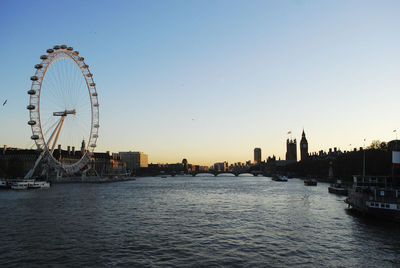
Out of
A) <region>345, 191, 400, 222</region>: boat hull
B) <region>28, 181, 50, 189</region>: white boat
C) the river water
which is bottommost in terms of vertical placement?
<region>28, 181, 50, 189</region>: white boat

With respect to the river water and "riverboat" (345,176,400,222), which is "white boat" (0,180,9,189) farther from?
"riverboat" (345,176,400,222)

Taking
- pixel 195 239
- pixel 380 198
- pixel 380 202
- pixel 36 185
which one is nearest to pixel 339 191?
pixel 380 198

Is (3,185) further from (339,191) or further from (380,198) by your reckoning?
(380,198)

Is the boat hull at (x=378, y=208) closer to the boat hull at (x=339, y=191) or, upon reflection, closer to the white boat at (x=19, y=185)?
the boat hull at (x=339, y=191)

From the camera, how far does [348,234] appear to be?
34781mm

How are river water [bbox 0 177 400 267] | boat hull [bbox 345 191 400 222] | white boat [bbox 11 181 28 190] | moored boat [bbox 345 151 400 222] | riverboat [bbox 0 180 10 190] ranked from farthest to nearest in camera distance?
riverboat [bbox 0 180 10 190] → white boat [bbox 11 181 28 190] → moored boat [bbox 345 151 400 222] → boat hull [bbox 345 191 400 222] → river water [bbox 0 177 400 267]

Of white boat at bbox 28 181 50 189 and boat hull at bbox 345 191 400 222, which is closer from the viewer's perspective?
boat hull at bbox 345 191 400 222

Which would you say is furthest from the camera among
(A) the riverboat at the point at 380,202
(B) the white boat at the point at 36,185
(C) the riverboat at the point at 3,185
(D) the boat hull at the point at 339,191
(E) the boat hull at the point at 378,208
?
(B) the white boat at the point at 36,185

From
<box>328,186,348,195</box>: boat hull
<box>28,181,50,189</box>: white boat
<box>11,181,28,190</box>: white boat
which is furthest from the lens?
<box>28,181,50,189</box>: white boat

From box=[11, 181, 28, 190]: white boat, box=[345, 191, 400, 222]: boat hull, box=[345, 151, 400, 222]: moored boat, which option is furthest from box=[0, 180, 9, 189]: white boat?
box=[345, 191, 400, 222]: boat hull

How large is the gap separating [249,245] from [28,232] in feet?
71.4

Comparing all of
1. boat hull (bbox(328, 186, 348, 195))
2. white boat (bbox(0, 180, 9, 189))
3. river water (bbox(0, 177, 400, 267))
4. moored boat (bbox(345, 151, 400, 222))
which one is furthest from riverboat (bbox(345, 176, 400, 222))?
white boat (bbox(0, 180, 9, 189))

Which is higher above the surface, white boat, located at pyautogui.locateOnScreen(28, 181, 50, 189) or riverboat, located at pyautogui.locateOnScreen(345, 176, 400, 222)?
riverboat, located at pyautogui.locateOnScreen(345, 176, 400, 222)

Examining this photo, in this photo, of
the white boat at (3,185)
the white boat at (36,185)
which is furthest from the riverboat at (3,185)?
the white boat at (36,185)
